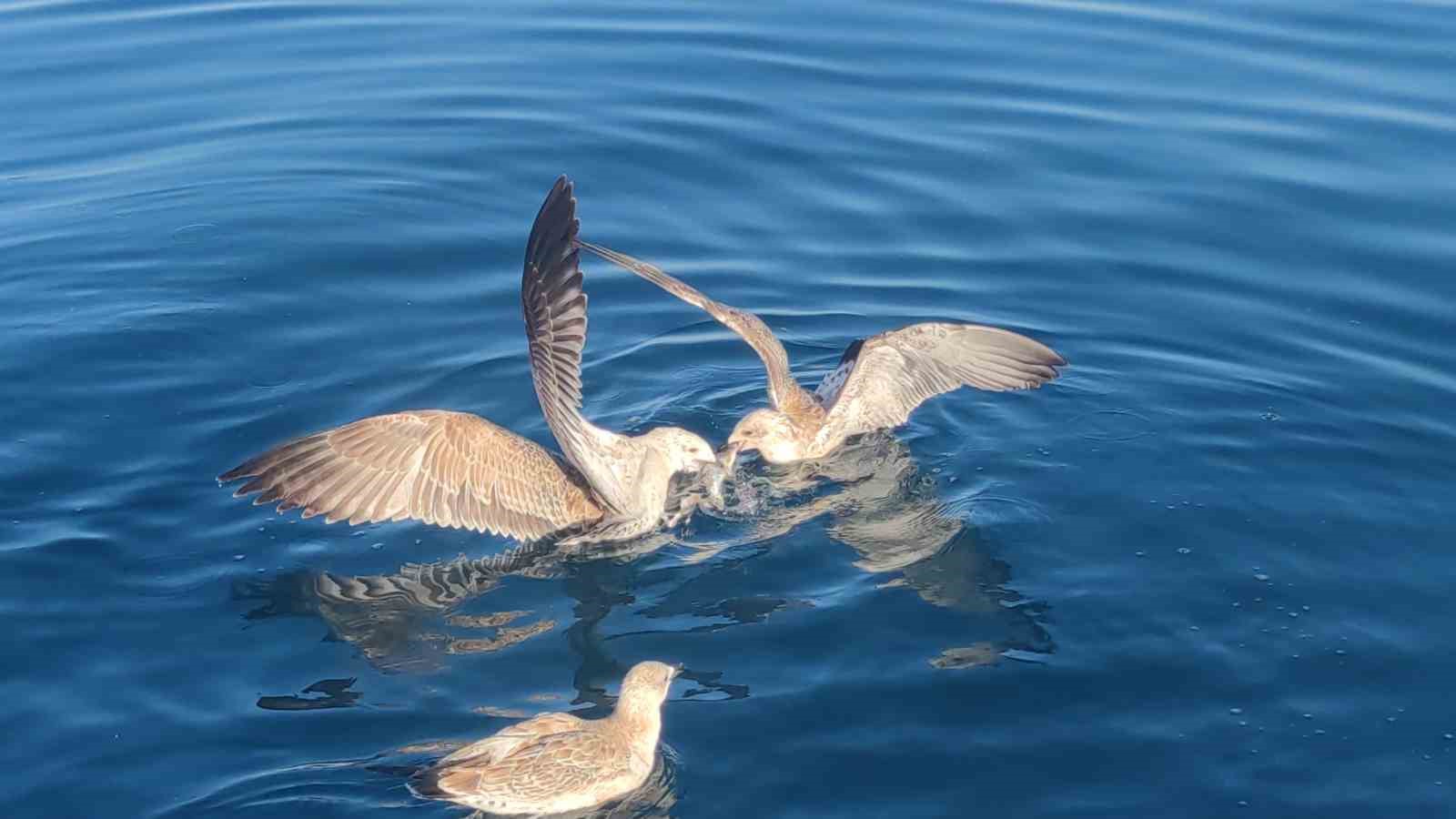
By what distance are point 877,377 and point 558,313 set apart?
2.69m

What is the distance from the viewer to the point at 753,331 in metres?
11.0

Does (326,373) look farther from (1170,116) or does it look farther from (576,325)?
(1170,116)

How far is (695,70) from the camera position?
17859 mm

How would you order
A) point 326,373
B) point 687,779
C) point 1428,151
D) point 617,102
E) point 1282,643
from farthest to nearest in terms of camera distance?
point 617,102, point 1428,151, point 326,373, point 1282,643, point 687,779

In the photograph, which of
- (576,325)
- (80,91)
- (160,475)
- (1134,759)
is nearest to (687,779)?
(1134,759)

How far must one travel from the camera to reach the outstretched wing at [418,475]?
968 centimetres

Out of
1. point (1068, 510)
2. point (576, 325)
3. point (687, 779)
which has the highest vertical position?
point (576, 325)

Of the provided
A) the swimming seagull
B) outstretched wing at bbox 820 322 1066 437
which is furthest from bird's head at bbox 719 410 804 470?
the swimming seagull

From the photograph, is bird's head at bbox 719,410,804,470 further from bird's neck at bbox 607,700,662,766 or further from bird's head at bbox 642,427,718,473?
bird's neck at bbox 607,700,662,766

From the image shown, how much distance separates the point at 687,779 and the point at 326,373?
548 centimetres

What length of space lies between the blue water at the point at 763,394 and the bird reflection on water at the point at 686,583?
4 cm

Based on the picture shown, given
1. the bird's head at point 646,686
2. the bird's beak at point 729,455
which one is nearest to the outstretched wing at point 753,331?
the bird's beak at point 729,455

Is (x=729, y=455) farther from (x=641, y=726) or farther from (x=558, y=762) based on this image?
(x=558, y=762)

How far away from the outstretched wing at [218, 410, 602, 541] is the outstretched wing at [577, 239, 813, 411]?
1.47 meters
